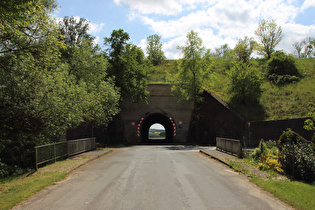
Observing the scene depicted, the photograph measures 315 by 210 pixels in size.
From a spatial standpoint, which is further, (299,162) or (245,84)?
(245,84)

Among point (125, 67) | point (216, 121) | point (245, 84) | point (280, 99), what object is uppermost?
point (125, 67)

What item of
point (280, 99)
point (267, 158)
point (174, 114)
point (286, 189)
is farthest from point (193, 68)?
point (286, 189)

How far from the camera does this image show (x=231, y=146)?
15.9 metres

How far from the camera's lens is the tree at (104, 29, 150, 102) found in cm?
2917

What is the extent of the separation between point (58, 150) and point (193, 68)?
2062 cm

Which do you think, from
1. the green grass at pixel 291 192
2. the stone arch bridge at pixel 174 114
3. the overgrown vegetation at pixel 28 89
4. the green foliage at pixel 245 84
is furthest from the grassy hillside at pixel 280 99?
the green grass at pixel 291 192

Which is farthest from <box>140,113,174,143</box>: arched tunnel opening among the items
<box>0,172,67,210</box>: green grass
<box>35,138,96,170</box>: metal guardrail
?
<box>0,172,67,210</box>: green grass

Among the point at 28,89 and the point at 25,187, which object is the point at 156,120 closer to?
the point at 28,89

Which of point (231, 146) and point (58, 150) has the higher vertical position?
point (58, 150)

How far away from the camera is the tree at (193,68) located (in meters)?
30.0

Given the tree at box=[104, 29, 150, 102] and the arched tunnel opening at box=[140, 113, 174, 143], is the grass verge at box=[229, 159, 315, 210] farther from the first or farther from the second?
the arched tunnel opening at box=[140, 113, 174, 143]

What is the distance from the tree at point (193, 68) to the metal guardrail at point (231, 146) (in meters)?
12.0

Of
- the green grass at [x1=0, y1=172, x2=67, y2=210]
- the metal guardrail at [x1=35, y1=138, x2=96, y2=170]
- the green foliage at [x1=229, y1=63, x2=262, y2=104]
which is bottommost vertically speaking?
the green grass at [x1=0, y1=172, x2=67, y2=210]

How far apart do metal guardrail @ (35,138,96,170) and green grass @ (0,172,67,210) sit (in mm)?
1670
